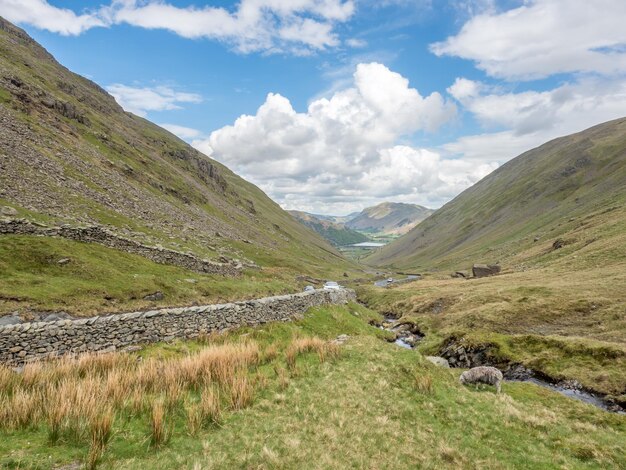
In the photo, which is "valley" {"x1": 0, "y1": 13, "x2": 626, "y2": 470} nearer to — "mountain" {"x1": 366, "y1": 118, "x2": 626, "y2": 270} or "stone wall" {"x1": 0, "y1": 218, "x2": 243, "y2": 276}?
"stone wall" {"x1": 0, "y1": 218, "x2": 243, "y2": 276}

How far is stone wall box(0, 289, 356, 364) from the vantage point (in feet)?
60.7

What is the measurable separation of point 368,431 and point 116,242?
3825 centimetres

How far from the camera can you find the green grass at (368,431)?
9.83 m

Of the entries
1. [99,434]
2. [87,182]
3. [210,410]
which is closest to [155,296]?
[210,410]

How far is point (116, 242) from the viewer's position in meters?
40.9

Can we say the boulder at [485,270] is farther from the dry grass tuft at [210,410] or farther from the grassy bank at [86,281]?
the dry grass tuft at [210,410]

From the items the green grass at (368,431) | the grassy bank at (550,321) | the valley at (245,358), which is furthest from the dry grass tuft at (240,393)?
the grassy bank at (550,321)

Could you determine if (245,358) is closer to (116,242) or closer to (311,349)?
(311,349)

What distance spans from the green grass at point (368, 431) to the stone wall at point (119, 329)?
8.77 meters

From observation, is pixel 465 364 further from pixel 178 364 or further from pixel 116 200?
pixel 116 200

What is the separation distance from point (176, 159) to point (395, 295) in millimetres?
119412

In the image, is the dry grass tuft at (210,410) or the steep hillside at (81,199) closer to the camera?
the dry grass tuft at (210,410)

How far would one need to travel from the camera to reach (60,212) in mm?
43688

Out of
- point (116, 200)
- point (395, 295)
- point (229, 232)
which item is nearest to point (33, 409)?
point (116, 200)
